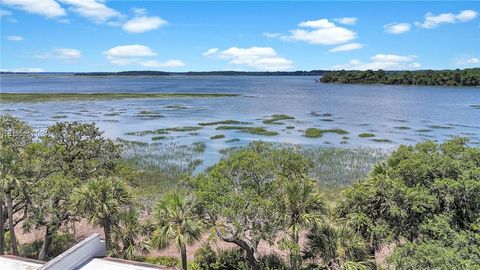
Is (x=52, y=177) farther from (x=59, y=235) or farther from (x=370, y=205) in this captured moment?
(x=370, y=205)

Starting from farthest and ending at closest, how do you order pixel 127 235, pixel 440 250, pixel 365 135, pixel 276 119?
pixel 276 119 < pixel 365 135 < pixel 127 235 < pixel 440 250

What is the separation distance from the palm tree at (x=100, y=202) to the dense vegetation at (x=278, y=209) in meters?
0.05

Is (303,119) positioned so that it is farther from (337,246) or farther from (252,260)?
(337,246)

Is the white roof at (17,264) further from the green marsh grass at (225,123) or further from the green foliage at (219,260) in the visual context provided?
the green marsh grass at (225,123)

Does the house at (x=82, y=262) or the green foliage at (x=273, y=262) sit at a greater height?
the house at (x=82, y=262)

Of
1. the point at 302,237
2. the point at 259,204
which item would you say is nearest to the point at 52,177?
the point at 259,204

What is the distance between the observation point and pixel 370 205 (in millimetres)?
20797

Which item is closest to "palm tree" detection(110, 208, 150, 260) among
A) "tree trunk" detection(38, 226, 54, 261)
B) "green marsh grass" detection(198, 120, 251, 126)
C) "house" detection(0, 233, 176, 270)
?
"house" detection(0, 233, 176, 270)

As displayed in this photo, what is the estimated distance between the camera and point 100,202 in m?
20.1

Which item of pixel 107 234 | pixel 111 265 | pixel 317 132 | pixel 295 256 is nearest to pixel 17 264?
pixel 111 265

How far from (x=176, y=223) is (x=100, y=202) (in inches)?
167

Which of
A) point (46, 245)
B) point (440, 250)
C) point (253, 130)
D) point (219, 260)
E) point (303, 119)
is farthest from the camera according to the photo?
point (303, 119)

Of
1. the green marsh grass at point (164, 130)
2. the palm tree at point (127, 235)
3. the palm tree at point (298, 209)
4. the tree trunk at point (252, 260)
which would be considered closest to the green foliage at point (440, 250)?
the palm tree at point (298, 209)

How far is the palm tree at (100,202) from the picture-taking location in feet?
65.7
